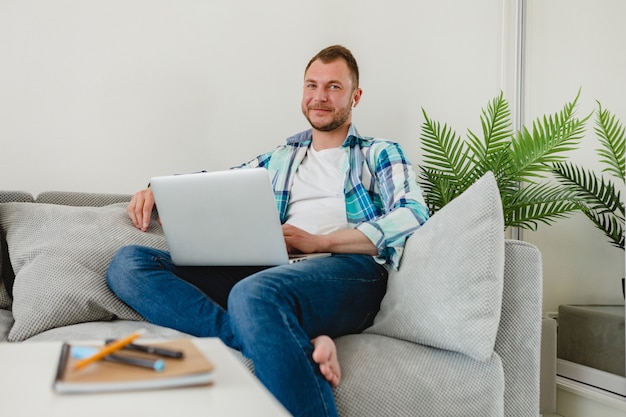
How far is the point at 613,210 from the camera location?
243 cm

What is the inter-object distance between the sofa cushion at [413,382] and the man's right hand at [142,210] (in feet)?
2.45

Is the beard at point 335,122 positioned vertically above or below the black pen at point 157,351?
above

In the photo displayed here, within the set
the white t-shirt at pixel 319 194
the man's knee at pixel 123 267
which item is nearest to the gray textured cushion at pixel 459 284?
the white t-shirt at pixel 319 194

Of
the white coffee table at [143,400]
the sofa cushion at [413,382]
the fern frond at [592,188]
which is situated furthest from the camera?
the fern frond at [592,188]

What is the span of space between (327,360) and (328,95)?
1.14 m

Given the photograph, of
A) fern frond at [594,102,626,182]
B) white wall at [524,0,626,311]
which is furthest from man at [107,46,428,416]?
white wall at [524,0,626,311]

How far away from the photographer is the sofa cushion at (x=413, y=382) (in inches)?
53.5

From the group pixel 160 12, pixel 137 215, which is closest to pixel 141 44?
pixel 160 12

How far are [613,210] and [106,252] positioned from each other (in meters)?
1.71

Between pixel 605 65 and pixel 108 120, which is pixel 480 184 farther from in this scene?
pixel 108 120

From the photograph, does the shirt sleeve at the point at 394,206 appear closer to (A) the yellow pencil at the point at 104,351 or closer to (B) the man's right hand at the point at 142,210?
(B) the man's right hand at the point at 142,210

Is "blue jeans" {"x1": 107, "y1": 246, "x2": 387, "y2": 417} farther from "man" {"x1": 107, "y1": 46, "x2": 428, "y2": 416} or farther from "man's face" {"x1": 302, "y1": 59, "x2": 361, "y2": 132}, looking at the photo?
"man's face" {"x1": 302, "y1": 59, "x2": 361, "y2": 132}

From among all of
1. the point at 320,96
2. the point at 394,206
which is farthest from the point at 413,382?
the point at 320,96

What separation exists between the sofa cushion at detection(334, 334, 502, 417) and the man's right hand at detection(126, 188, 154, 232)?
747 millimetres
